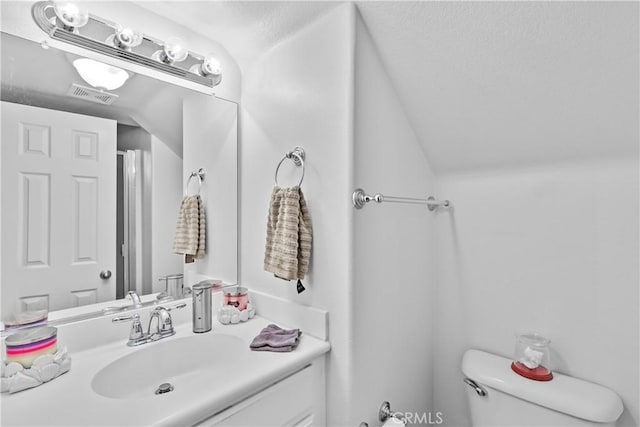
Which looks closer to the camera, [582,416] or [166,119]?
[582,416]

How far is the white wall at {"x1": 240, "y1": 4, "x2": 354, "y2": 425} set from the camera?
110 cm

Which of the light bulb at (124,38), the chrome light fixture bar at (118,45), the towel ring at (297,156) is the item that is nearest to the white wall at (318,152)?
the towel ring at (297,156)

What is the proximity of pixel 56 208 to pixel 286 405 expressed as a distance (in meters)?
1.01

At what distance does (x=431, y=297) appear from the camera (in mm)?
1556

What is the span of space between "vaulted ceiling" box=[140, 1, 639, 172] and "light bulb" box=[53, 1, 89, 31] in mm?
277

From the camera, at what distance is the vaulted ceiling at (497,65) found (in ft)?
3.04

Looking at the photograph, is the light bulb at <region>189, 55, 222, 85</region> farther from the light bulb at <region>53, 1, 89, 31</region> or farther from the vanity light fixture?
the light bulb at <region>53, 1, 89, 31</region>

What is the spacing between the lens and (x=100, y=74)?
114 centimetres

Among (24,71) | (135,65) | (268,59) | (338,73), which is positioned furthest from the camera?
(268,59)

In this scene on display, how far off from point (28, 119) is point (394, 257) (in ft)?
4.50

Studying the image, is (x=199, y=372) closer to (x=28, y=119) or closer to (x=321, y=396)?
(x=321, y=396)

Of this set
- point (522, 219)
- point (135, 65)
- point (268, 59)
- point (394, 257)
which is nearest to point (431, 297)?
point (394, 257)

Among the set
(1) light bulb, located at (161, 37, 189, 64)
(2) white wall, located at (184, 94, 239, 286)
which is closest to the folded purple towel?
(2) white wall, located at (184, 94, 239, 286)

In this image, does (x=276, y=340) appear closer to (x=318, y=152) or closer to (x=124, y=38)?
(x=318, y=152)
